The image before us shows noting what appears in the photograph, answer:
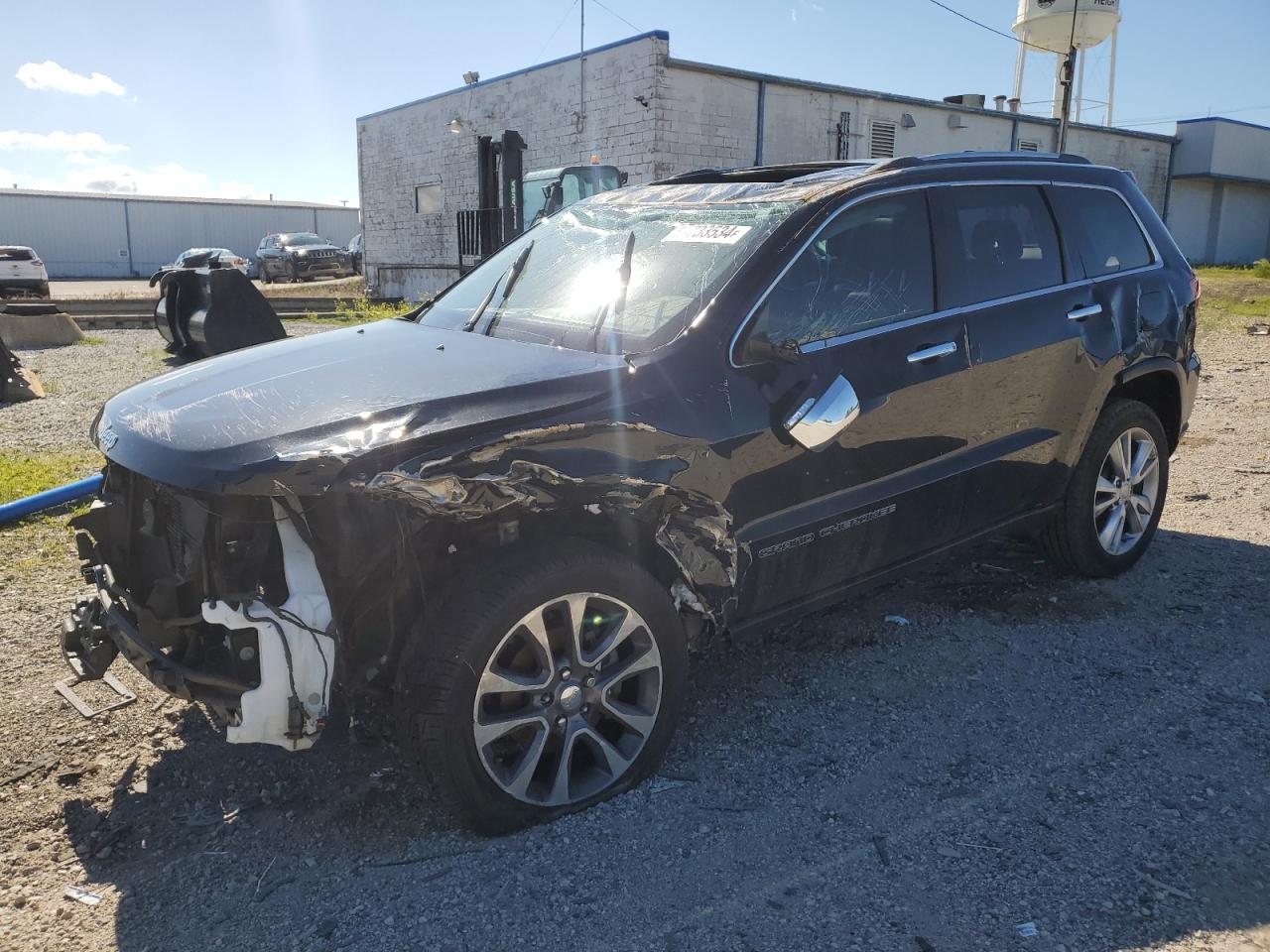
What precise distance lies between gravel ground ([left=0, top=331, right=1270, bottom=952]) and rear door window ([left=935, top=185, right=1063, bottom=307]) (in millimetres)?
1497

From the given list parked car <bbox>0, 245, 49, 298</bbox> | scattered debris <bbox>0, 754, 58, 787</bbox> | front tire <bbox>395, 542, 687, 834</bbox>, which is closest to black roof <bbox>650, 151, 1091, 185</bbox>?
front tire <bbox>395, 542, 687, 834</bbox>

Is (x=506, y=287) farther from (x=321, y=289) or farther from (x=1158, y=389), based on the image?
(x=321, y=289)

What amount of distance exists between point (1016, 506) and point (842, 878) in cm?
216

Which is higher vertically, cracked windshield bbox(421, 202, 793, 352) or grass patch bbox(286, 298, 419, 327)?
cracked windshield bbox(421, 202, 793, 352)

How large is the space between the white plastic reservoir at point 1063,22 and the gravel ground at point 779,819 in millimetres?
30547

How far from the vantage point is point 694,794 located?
3010 millimetres

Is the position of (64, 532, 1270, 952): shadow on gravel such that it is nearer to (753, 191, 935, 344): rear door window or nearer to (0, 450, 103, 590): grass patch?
(753, 191, 935, 344): rear door window

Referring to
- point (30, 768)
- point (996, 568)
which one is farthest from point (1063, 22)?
point (30, 768)

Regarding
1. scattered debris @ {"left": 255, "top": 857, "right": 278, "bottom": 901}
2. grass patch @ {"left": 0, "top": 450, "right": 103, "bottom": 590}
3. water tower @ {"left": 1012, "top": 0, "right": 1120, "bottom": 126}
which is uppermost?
water tower @ {"left": 1012, "top": 0, "right": 1120, "bottom": 126}

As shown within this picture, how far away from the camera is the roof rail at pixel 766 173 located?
13.0ft

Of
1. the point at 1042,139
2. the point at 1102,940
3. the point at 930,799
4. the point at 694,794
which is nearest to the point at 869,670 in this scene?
the point at 930,799

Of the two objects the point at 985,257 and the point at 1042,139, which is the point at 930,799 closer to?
the point at 985,257

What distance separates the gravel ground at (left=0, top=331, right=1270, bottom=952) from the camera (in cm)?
245

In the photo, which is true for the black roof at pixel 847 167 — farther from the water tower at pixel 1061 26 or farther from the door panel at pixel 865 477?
the water tower at pixel 1061 26
